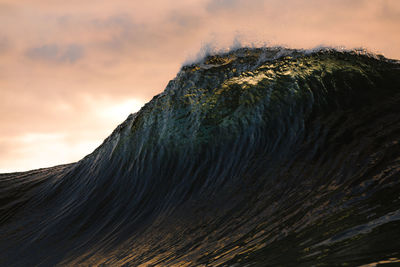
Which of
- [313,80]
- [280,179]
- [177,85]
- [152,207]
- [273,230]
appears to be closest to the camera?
[273,230]

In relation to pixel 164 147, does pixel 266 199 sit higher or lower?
lower

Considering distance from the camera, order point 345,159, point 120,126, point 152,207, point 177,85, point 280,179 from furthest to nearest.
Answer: point 120,126 < point 177,85 < point 152,207 < point 280,179 < point 345,159

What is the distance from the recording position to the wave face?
132 inches

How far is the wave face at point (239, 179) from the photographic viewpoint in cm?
335

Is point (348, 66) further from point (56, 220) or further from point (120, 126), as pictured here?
point (56, 220)

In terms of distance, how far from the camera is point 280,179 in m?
5.08

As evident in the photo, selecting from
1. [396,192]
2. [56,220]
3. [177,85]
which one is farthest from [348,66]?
[56,220]

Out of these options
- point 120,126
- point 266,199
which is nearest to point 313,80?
point 266,199

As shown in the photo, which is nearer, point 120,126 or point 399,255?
point 399,255

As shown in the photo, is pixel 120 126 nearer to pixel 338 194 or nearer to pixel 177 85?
pixel 177 85

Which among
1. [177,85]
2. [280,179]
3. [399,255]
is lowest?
[399,255]

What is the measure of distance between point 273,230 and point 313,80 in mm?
4317

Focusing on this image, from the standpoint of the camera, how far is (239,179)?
18.6 feet

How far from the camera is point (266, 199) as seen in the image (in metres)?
4.71
